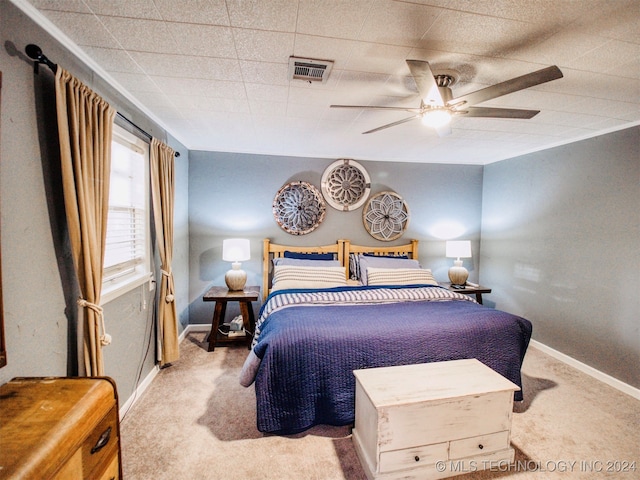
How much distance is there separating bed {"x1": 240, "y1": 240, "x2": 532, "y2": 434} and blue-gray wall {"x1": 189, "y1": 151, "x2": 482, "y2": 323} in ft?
4.26

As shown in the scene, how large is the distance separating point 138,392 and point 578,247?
4352 millimetres

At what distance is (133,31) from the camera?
57.3 inches

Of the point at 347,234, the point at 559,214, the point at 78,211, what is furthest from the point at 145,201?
the point at 559,214

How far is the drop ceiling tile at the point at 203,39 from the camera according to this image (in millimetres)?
→ 1419

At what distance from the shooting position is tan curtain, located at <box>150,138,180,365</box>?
2621mm

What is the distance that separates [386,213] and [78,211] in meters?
3.45

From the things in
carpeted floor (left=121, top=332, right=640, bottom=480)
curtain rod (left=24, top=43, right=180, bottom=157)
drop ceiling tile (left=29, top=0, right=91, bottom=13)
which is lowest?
carpeted floor (left=121, top=332, right=640, bottom=480)

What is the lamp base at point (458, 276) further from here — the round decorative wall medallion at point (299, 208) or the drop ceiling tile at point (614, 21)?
the drop ceiling tile at point (614, 21)

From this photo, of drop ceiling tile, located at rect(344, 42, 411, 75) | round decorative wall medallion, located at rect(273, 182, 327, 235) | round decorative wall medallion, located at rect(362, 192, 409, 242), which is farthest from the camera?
round decorative wall medallion, located at rect(362, 192, 409, 242)

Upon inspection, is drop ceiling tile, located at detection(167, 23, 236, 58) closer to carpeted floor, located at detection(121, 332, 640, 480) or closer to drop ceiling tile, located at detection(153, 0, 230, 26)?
drop ceiling tile, located at detection(153, 0, 230, 26)

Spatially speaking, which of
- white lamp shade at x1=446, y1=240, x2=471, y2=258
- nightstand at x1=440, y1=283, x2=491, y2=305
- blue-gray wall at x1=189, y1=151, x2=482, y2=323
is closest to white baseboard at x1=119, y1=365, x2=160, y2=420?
blue-gray wall at x1=189, y1=151, x2=482, y2=323

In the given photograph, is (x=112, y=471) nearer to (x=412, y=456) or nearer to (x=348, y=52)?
(x=412, y=456)

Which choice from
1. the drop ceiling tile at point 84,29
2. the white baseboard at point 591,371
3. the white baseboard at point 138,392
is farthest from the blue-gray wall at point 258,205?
the drop ceiling tile at point 84,29

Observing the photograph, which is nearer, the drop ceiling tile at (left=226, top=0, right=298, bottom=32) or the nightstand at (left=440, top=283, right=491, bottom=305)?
the drop ceiling tile at (left=226, top=0, right=298, bottom=32)
